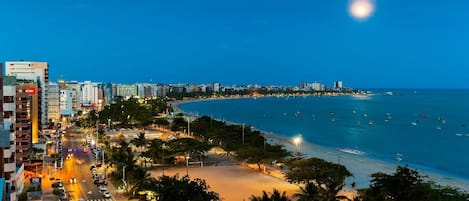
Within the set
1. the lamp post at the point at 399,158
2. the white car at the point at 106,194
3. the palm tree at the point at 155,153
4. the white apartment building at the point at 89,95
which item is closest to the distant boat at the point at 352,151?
the lamp post at the point at 399,158

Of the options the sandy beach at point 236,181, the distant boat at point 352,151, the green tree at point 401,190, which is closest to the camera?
the green tree at point 401,190

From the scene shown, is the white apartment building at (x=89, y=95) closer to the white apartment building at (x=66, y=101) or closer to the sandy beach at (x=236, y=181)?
the white apartment building at (x=66, y=101)

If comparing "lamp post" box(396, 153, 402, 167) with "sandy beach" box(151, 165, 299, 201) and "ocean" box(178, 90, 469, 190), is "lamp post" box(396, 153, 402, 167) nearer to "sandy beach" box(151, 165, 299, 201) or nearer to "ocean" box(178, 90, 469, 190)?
"ocean" box(178, 90, 469, 190)

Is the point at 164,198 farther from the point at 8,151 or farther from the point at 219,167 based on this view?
the point at 219,167

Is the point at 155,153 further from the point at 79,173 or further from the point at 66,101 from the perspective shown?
the point at 66,101

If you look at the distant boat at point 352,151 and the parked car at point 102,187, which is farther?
the distant boat at point 352,151

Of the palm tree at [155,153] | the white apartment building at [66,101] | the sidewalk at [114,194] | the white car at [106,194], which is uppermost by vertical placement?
the white apartment building at [66,101]

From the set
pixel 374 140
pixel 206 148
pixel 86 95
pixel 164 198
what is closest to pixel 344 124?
pixel 374 140

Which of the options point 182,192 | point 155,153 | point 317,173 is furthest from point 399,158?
point 182,192
